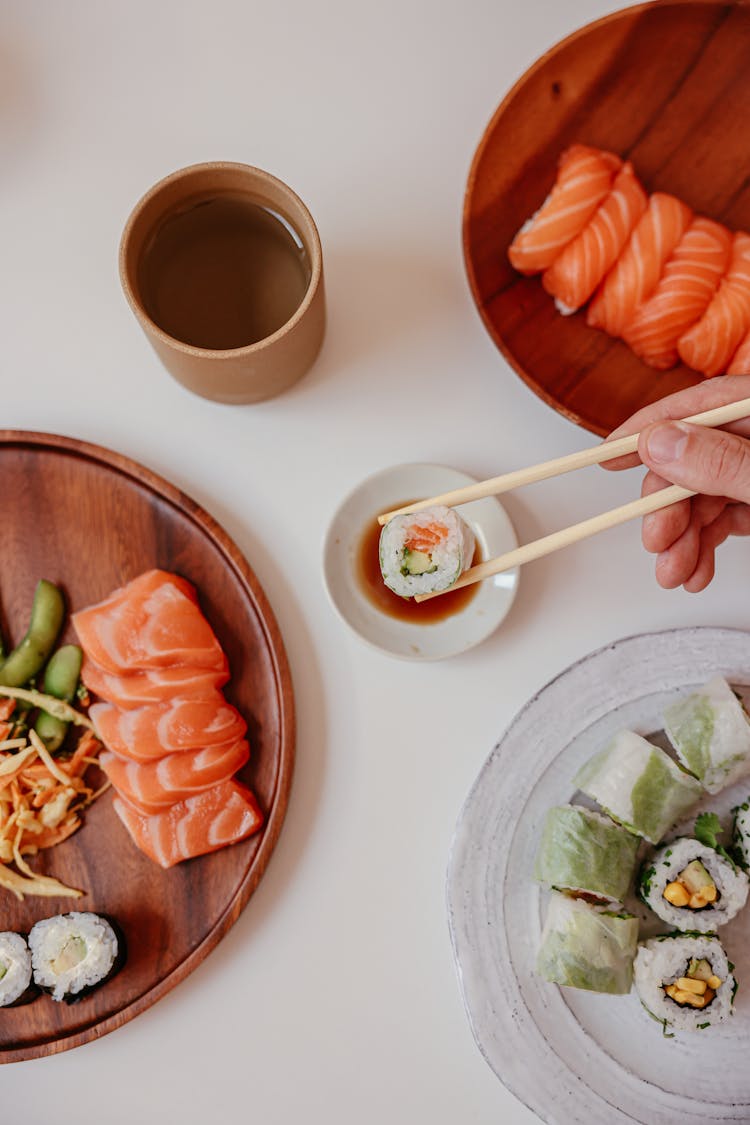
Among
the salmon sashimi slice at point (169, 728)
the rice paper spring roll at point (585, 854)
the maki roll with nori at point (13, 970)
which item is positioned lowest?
the maki roll with nori at point (13, 970)

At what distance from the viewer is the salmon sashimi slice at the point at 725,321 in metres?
1.69

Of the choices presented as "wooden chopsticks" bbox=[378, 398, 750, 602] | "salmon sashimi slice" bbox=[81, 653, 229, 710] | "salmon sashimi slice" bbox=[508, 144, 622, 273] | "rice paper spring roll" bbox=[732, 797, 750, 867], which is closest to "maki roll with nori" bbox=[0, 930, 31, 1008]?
"salmon sashimi slice" bbox=[81, 653, 229, 710]

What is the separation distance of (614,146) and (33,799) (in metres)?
1.69

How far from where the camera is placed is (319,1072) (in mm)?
1778

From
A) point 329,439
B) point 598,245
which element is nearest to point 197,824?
point 329,439

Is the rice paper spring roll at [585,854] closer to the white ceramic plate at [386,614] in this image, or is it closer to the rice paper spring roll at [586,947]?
the rice paper spring roll at [586,947]

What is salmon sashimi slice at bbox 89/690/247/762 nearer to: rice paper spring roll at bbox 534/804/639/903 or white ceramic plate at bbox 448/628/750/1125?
white ceramic plate at bbox 448/628/750/1125

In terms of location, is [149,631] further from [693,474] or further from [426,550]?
[693,474]

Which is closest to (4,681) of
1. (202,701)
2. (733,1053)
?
(202,701)

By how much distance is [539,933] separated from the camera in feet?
5.62

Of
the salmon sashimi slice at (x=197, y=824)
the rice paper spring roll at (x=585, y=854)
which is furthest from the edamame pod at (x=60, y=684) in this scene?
the rice paper spring roll at (x=585, y=854)

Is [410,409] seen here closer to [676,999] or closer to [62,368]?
[62,368]

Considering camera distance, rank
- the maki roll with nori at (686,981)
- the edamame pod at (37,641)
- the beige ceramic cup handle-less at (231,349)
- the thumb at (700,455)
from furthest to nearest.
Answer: the edamame pod at (37,641) → the maki roll with nori at (686,981) → the beige ceramic cup handle-less at (231,349) → the thumb at (700,455)

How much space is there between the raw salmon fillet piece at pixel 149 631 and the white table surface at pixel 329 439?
0.59ft
